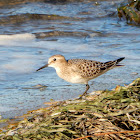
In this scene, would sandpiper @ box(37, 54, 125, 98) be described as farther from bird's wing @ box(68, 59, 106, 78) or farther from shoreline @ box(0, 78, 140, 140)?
shoreline @ box(0, 78, 140, 140)

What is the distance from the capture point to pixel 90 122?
3.12 metres

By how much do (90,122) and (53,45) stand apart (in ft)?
17.6

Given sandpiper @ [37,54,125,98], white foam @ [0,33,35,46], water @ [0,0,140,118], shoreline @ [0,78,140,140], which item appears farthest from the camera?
white foam @ [0,33,35,46]

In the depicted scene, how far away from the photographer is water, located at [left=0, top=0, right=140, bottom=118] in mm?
5199

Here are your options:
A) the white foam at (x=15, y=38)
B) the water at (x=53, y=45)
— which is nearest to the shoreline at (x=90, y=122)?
the water at (x=53, y=45)

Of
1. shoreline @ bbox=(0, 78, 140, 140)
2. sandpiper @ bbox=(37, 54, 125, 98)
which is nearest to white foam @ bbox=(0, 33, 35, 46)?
sandpiper @ bbox=(37, 54, 125, 98)

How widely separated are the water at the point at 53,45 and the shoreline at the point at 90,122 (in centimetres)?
104

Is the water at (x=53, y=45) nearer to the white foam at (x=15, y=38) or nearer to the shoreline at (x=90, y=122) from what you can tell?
the white foam at (x=15, y=38)

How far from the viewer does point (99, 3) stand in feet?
45.9

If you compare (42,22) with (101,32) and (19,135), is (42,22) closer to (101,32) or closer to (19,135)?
(101,32)

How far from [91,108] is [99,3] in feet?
36.6

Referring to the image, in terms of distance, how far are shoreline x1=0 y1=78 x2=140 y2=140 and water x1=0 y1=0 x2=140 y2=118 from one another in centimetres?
104

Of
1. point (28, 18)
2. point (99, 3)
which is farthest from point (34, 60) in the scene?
point (99, 3)

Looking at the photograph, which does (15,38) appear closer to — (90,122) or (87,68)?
(87,68)
